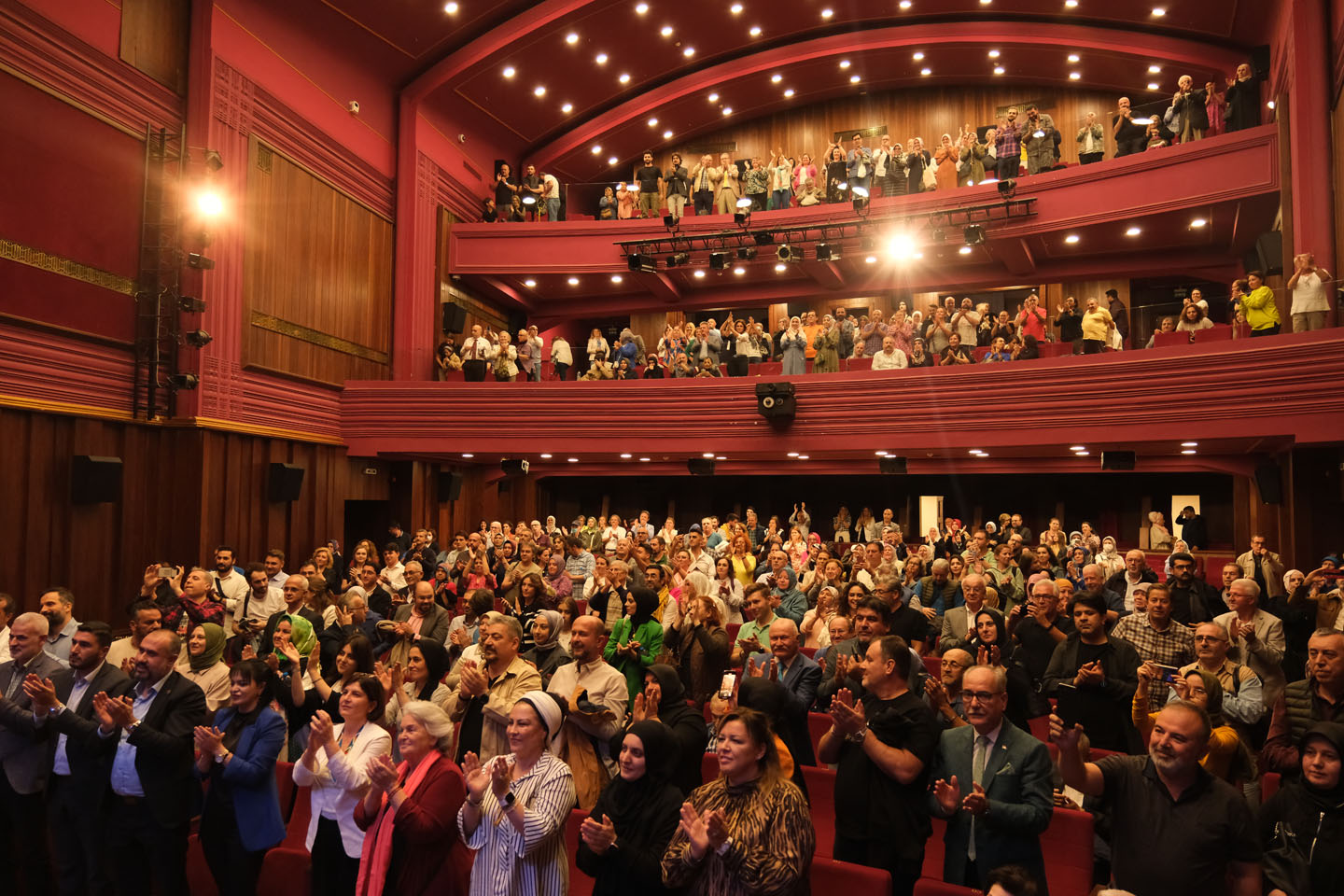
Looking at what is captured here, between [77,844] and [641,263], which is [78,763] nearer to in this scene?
[77,844]

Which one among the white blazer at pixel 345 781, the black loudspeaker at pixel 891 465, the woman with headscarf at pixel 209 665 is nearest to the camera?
the white blazer at pixel 345 781

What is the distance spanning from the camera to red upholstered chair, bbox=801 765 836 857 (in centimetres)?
397

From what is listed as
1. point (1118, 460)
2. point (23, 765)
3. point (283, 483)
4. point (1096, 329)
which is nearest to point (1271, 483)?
point (1118, 460)

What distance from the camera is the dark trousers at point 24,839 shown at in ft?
13.2

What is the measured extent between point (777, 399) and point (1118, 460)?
4.24 m

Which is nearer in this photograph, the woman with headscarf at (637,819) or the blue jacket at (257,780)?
the woman with headscarf at (637,819)

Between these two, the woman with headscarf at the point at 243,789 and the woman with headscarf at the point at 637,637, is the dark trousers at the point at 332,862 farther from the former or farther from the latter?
the woman with headscarf at the point at 637,637

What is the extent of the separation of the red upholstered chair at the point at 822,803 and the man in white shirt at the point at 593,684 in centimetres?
87

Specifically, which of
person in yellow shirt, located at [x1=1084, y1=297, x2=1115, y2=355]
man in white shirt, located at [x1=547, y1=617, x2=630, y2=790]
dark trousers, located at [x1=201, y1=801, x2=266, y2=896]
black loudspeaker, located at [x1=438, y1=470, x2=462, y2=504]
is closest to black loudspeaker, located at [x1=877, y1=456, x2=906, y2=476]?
person in yellow shirt, located at [x1=1084, y1=297, x2=1115, y2=355]

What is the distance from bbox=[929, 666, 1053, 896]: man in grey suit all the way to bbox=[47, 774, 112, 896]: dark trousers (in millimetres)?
3351

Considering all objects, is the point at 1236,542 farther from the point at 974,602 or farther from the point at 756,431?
the point at 974,602

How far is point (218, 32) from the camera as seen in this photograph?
11.0 m

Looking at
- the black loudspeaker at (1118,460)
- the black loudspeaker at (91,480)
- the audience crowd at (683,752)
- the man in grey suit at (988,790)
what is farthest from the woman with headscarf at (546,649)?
the black loudspeaker at (1118,460)

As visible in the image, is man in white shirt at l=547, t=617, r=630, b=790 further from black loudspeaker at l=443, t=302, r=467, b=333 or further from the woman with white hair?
black loudspeaker at l=443, t=302, r=467, b=333
